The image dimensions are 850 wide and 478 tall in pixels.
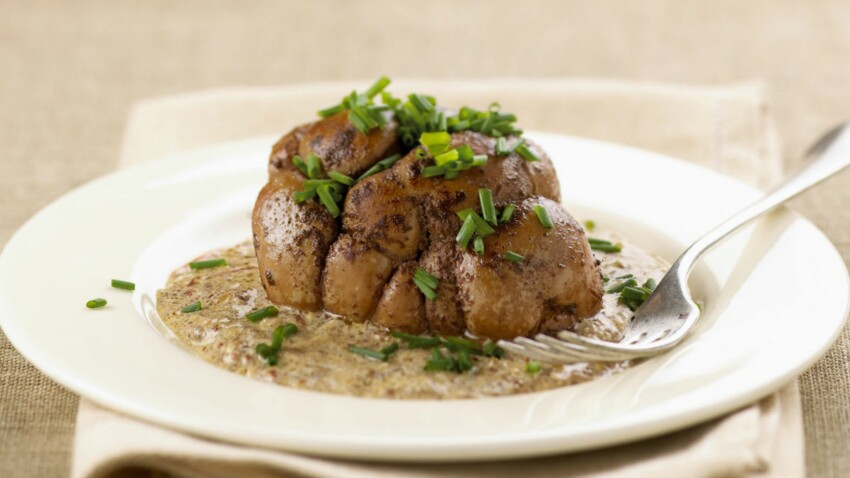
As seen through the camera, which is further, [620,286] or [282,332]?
[620,286]

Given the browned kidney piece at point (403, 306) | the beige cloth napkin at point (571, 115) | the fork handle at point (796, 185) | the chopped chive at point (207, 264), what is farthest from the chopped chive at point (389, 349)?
the beige cloth napkin at point (571, 115)

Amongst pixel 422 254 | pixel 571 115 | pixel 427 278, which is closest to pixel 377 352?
pixel 427 278

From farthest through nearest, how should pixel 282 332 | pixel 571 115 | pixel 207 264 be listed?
pixel 571 115 < pixel 207 264 < pixel 282 332

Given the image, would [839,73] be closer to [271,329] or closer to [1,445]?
[271,329]

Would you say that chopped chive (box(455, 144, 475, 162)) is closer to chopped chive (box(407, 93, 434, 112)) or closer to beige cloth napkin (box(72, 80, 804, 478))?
chopped chive (box(407, 93, 434, 112))

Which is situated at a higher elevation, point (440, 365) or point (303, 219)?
point (303, 219)

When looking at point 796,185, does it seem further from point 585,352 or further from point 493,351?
point 493,351
